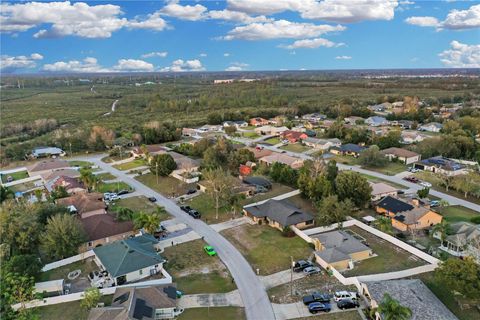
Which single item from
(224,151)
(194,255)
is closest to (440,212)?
(194,255)

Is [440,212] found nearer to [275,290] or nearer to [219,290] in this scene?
[275,290]

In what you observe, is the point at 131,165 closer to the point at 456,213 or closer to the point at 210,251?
the point at 210,251

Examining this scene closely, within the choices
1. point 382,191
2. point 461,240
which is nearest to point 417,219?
point 461,240

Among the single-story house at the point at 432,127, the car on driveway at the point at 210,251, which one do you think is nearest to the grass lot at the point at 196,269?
the car on driveway at the point at 210,251

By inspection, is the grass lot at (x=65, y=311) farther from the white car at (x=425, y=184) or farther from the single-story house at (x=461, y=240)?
the white car at (x=425, y=184)

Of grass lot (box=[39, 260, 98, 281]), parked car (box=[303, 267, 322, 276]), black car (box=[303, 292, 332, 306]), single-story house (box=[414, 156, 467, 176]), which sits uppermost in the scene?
single-story house (box=[414, 156, 467, 176])

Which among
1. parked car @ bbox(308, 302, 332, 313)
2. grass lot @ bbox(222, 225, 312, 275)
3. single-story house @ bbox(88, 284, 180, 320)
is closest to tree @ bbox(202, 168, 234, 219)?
grass lot @ bbox(222, 225, 312, 275)

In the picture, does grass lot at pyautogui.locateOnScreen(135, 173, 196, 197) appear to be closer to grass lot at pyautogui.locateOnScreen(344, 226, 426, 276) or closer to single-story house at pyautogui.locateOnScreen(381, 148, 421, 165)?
grass lot at pyautogui.locateOnScreen(344, 226, 426, 276)
